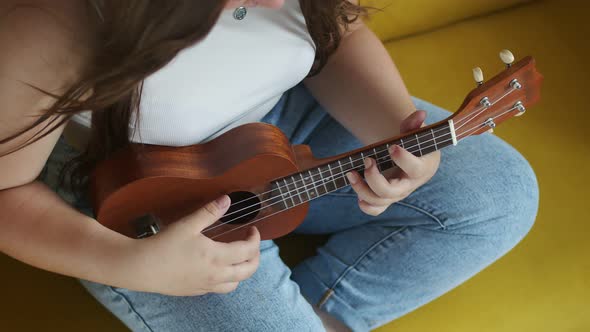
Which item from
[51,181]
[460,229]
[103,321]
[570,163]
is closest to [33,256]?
[51,181]

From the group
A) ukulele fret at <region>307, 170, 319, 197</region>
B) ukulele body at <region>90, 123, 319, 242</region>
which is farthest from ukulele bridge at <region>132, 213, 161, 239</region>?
ukulele fret at <region>307, 170, 319, 197</region>

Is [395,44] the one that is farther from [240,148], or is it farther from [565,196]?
[240,148]

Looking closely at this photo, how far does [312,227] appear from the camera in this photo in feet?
3.59

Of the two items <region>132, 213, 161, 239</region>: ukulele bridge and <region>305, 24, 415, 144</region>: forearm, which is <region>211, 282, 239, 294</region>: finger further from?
<region>305, 24, 415, 144</region>: forearm

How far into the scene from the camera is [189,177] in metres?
0.83

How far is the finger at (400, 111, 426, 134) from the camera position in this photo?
0.88 m

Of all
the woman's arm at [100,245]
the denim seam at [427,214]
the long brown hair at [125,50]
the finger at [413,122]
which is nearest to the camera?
the long brown hair at [125,50]

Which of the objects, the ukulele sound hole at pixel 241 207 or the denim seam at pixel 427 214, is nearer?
the ukulele sound hole at pixel 241 207

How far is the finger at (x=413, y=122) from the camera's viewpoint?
0.88 meters

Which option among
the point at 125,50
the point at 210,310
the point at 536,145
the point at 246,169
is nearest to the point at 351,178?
the point at 246,169

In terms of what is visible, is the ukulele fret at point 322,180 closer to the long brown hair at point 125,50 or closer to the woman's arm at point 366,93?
the woman's arm at point 366,93

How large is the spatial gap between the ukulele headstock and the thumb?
33cm

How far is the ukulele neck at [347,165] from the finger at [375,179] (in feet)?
0.06

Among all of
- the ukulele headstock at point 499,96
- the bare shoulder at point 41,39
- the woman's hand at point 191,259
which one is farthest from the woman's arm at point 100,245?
the ukulele headstock at point 499,96
